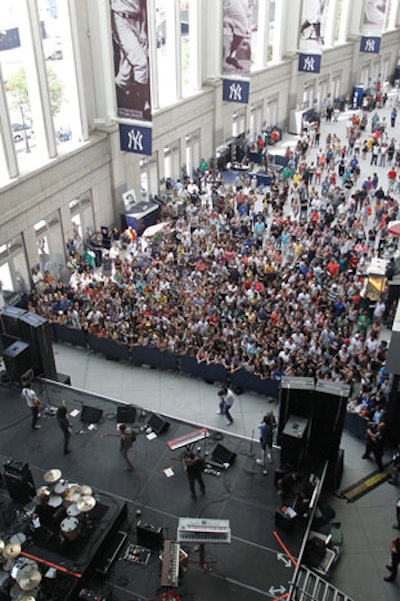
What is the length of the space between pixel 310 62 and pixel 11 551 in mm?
41751

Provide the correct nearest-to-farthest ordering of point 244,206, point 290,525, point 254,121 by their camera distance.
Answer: point 290,525 < point 244,206 < point 254,121

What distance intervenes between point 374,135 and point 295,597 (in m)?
36.9

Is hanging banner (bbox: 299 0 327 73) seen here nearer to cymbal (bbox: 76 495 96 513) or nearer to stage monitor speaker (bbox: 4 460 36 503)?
stage monitor speaker (bbox: 4 460 36 503)

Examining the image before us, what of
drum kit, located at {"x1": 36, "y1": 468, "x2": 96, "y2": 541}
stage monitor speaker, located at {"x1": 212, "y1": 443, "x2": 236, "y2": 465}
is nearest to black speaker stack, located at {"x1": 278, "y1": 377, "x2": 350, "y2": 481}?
stage monitor speaker, located at {"x1": 212, "y1": 443, "x2": 236, "y2": 465}

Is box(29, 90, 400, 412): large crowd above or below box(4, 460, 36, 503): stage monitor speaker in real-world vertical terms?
below

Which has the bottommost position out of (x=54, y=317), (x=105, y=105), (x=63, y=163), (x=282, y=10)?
(x=54, y=317)

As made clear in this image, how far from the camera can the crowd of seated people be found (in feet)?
60.3

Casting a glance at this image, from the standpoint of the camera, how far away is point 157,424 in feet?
51.1

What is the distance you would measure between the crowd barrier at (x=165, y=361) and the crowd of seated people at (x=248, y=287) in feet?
0.80

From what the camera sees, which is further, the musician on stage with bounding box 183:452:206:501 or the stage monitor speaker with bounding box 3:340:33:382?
the stage monitor speaker with bounding box 3:340:33:382

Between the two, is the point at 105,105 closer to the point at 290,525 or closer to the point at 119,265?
the point at 119,265

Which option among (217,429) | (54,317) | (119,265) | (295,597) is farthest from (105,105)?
(295,597)

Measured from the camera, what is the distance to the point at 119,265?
24.6 metres

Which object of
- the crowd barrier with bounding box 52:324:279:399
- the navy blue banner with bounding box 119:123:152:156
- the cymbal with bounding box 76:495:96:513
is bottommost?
the crowd barrier with bounding box 52:324:279:399
